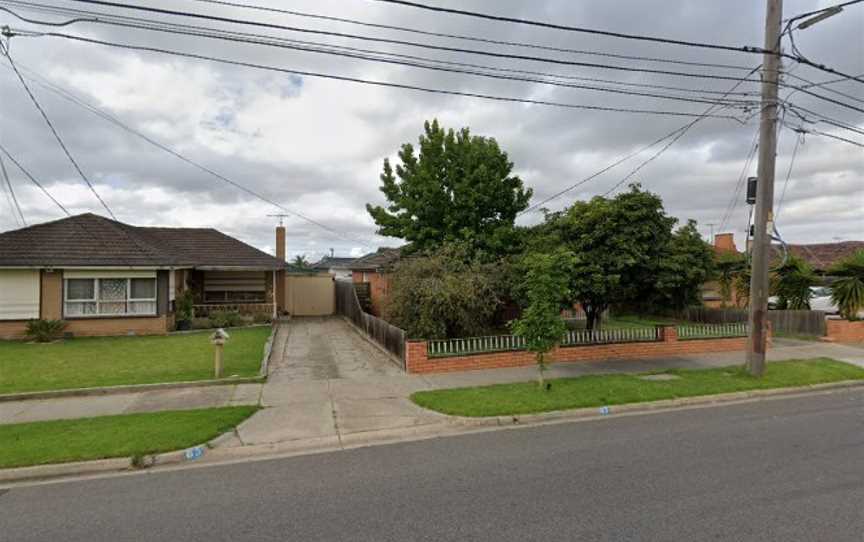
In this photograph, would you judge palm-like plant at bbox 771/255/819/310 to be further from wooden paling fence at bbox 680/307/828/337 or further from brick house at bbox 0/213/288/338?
brick house at bbox 0/213/288/338

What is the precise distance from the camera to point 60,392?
320 inches

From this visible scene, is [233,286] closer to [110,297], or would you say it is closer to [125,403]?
[110,297]

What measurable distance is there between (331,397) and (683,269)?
844cm

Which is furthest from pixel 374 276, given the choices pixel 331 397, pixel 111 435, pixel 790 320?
pixel 111 435

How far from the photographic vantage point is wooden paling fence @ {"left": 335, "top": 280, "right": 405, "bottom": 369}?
11.0 metres

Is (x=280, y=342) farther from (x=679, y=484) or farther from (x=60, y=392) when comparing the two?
(x=679, y=484)

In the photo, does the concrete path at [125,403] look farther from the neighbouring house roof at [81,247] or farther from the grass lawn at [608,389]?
the neighbouring house roof at [81,247]

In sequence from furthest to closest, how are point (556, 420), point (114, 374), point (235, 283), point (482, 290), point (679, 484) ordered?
point (235, 283) < point (482, 290) < point (114, 374) < point (556, 420) < point (679, 484)

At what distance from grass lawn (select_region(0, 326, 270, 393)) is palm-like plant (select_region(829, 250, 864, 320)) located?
18.5 meters

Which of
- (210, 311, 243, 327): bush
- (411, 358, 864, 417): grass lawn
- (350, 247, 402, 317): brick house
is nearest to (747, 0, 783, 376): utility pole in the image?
(411, 358, 864, 417): grass lawn

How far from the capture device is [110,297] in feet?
52.5

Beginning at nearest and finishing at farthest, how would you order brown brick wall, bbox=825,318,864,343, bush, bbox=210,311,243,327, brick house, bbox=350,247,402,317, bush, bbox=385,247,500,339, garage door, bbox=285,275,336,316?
bush, bbox=385,247,500,339, brown brick wall, bbox=825,318,864,343, bush, bbox=210,311,243,327, brick house, bbox=350,247,402,317, garage door, bbox=285,275,336,316

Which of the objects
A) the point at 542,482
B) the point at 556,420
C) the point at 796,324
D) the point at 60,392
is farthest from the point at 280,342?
the point at 796,324

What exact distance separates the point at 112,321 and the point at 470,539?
16.7 meters
